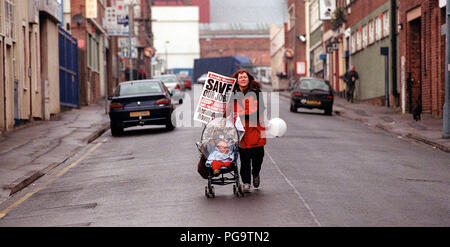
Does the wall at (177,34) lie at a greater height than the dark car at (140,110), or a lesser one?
greater

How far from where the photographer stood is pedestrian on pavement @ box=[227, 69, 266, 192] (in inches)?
465

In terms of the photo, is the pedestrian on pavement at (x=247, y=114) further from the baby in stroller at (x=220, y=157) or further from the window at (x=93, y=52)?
the window at (x=93, y=52)

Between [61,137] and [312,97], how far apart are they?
14.7 metres

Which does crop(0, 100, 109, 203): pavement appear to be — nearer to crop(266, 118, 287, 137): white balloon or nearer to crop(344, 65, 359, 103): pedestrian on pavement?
crop(266, 118, 287, 137): white balloon

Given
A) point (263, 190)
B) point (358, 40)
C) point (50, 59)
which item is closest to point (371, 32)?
point (358, 40)

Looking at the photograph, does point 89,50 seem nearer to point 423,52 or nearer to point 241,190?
point 423,52

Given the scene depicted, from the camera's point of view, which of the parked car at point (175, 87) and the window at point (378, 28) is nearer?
the window at point (378, 28)

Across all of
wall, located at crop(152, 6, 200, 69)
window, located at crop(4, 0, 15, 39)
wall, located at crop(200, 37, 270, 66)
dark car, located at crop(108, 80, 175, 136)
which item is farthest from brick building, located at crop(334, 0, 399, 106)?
wall, located at crop(200, 37, 270, 66)

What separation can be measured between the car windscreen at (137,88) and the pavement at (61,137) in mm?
1449

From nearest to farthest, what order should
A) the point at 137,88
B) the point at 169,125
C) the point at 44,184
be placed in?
the point at 44,184, the point at 169,125, the point at 137,88

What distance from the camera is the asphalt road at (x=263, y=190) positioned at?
32.7 ft

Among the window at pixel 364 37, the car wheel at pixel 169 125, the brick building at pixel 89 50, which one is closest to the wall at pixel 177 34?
the brick building at pixel 89 50

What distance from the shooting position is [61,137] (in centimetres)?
2408
